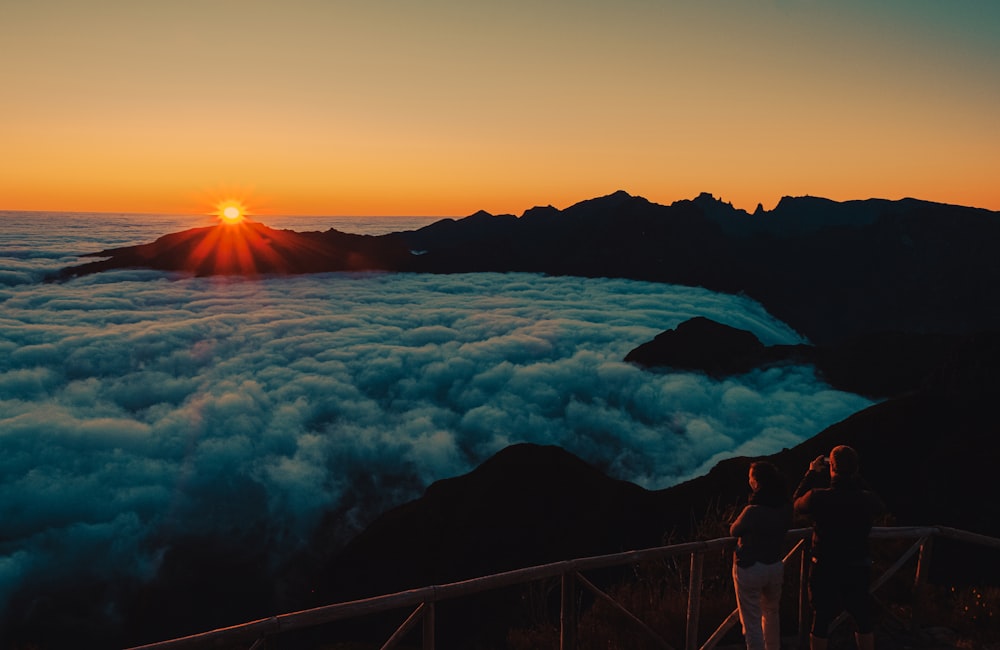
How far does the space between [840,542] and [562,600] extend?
252 cm

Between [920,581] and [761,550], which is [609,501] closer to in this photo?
[920,581]

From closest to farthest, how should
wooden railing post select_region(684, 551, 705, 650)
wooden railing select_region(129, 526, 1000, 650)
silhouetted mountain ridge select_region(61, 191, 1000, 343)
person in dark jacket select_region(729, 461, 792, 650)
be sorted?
wooden railing select_region(129, 526, 1000, 650) < person in dark jacket select_region(729, 461, 792, 650) < wooden railing post select_region(684, 551, 705, 650) < silhouetted mountain ridge select_region(61, 191, 1000, 343)

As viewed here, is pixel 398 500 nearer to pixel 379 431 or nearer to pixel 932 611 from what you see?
pixel 379 431

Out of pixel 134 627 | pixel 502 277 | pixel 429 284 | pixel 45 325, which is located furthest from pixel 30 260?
pixel 134 627

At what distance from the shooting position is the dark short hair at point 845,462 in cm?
524

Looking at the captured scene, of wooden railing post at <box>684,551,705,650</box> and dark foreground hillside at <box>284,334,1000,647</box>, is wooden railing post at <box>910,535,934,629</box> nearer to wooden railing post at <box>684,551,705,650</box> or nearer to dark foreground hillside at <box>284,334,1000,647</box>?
wooden railing post at <box>684,551,705,650</box>

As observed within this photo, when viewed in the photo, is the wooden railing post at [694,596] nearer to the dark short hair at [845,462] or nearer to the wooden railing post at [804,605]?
the wooden railing post at [804,605]

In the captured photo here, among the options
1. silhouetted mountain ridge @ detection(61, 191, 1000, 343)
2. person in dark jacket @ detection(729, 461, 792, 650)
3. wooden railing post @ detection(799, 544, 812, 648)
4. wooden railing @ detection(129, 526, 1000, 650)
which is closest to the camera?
wooden railing @ detection(129, 526, 1000, 650)

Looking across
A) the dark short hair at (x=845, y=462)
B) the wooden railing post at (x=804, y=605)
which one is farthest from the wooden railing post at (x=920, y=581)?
the dark short hair at (x=845, y=462)

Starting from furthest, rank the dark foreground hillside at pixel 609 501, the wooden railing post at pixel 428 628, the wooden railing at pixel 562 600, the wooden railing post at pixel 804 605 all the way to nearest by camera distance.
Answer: the dark foreground hillside at pixel 609 501, the wooden railing post at pixel 804 605, the wooden railing post at pixel 428 628, the wooden railing at pixel 562 600

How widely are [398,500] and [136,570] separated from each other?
19.9 meters

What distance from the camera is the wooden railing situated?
425 cm

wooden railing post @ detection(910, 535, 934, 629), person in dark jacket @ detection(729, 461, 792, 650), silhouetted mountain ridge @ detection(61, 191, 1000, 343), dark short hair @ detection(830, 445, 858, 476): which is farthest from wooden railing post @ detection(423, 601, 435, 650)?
silhouetted mountain ridge @ detection(61, 191, 1000, 343)

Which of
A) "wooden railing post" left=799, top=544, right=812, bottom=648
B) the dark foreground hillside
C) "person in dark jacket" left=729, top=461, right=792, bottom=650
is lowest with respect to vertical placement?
the dark foreground hillside
